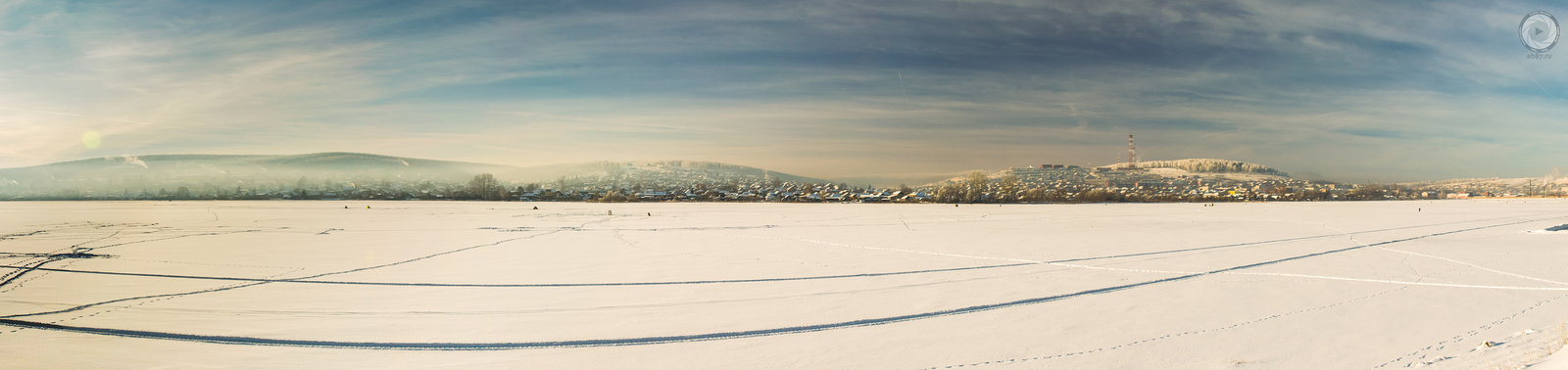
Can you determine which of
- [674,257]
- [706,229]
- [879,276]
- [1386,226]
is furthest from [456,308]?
[1386,226]

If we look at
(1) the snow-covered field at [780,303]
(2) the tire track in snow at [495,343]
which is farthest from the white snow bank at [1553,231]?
(2) the tire track in snow at [495,343]

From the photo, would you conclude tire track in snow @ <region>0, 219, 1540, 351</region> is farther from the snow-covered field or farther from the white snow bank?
the white snow bank

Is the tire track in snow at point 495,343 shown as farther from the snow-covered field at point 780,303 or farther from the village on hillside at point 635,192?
the village on hillside at point 635,192

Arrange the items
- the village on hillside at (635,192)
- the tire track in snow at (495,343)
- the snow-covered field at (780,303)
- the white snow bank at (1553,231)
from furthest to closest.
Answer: the village on hillside at (635,192)
the white snow bank at (1553,231)
the tire track in snow at (495,343)
the snow-covered field at (780,303)

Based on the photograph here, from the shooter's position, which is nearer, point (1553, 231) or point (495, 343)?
point (495, 343)

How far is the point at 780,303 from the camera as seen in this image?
21.4ft

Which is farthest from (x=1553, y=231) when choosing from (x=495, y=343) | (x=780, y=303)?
(x=495, y=343)

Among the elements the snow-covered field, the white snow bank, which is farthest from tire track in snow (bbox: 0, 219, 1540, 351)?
the white snow bank

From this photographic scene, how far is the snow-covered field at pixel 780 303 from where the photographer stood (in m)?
4.70

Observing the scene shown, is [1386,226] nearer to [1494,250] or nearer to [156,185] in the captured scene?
[1494,250]

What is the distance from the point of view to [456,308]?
640cm

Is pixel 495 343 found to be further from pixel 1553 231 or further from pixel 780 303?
pixel 1553 231

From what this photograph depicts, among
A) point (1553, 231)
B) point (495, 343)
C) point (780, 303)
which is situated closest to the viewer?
point (495, 343)

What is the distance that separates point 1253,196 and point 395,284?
50.5 metres
